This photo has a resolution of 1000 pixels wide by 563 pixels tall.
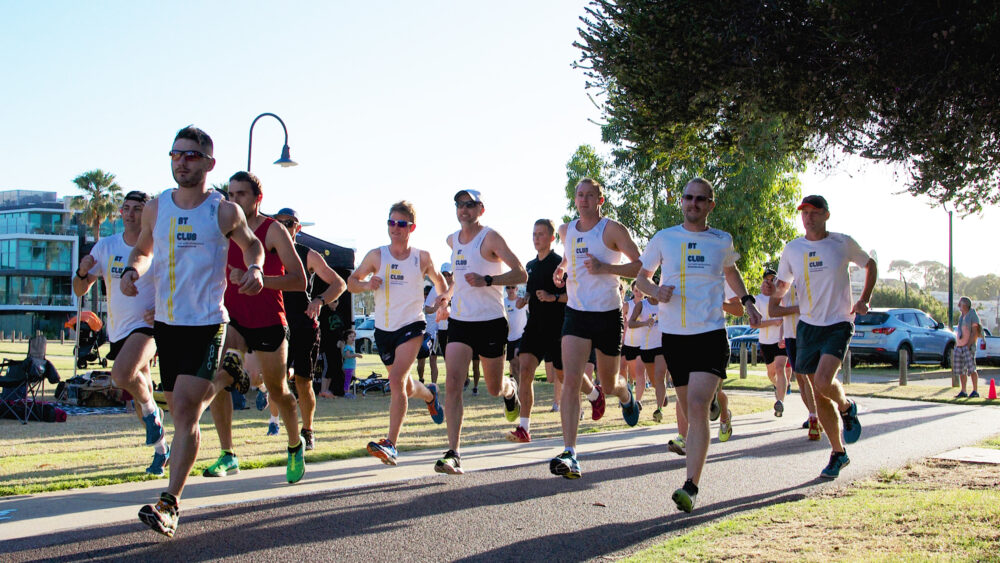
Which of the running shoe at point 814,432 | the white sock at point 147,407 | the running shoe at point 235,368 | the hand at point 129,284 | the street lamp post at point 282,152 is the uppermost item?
the street lamp post at point 282,152

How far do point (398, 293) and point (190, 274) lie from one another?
276 cm

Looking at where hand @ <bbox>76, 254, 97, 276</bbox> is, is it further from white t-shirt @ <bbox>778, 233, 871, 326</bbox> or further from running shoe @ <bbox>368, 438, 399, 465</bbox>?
white t-shirt @ <bbox>778, 233, 871, 326</bbox>

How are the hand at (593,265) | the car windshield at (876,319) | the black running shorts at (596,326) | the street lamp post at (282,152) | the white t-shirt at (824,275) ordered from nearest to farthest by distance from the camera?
1. the hand at (593,265)
2. the black running shorts at (596,326)
3. the white t-shirt at (824,275)
4. the street lamp post at (282,152)
5. the car windshield at (876,319)

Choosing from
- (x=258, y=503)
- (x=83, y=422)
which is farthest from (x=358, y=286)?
(x=83, y=422)

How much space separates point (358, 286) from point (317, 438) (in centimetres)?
295

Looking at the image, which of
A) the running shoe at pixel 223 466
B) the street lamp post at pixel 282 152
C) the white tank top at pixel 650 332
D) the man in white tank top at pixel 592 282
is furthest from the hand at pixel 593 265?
the street lamp post at pixel 282 152

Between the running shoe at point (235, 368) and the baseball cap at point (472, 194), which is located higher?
the baseball cap at point (472, 194)

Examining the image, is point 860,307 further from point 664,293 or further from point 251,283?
point 251,283

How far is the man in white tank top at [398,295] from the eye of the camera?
25.1 feet

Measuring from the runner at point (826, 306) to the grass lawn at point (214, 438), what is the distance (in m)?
3.67

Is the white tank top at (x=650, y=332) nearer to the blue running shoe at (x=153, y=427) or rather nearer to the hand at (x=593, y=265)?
the hand at (x=593, y=265)

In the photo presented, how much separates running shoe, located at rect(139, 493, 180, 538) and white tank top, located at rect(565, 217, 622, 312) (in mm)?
3674

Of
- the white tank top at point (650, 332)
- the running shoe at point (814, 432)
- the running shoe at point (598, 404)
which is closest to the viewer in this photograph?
the running shoe at point (598, 404)

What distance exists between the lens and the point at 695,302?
6.34 meters
